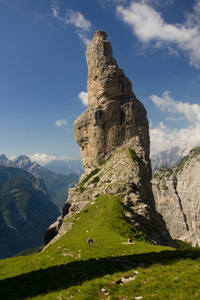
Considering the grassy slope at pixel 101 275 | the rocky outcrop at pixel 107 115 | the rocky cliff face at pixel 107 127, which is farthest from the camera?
the rocky outcrop at pixel 107 115

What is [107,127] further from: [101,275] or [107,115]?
[101,275]

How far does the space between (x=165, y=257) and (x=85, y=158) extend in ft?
253

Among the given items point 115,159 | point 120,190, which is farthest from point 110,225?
point 115,159

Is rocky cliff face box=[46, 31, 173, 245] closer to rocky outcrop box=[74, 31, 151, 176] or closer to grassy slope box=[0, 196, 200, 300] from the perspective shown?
rocky outcrop box=[74, 31, 151, 176]

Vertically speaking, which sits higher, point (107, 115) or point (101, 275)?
point (107, 115)

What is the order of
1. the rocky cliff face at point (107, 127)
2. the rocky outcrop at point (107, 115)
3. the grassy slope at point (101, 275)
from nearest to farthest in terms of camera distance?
the grassy slope at point (101, 275)
the rocky cliff face at point (107, 127)
the rocky outcrop at point (107, 115)

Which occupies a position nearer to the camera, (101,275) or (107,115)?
(101,275)

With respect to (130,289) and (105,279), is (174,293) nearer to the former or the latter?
(130,289)

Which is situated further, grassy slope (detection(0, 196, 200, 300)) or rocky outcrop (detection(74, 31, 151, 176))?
rocky outcrop (detection(74, 31, 151, 176))

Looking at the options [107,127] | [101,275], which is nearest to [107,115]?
[107,127]

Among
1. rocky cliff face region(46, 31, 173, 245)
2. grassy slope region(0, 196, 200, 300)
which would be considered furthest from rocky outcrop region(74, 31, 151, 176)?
grassy slope region(0, 196, 200, 300)

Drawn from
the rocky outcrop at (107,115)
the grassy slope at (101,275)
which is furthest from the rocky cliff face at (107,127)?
the grassy slope at (101,275)

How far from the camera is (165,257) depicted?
2134 cm

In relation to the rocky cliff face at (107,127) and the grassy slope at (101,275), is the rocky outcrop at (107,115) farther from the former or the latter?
the grassy slope at (101,275)
